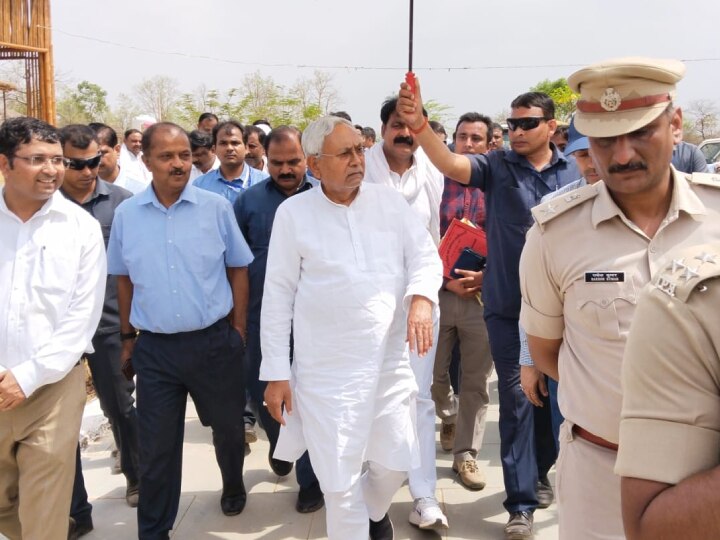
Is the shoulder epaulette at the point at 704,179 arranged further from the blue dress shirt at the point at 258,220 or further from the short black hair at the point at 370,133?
the short black hair at the point at 370,133

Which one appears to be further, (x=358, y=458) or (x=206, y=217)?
(x=206, y=217)

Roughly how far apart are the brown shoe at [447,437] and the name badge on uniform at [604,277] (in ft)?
9.53

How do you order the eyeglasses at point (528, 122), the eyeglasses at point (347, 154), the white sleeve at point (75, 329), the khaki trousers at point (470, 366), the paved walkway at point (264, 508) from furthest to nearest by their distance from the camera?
the khaki trousers at point (470, 366) < the paved walkway at point (264, 508) < the eyeglasses at point (528, 122) < the eyeglasses at point (347, 154) < the white sleeve at point (75, 329)

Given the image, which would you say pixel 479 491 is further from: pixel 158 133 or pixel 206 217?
pixel 158 133

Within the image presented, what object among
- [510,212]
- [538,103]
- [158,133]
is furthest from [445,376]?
[158,133]

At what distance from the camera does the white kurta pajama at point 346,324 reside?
2.90m

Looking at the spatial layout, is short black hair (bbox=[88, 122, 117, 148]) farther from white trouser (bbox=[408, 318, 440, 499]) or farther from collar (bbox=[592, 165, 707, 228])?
collar (bbox=[592, 165, 707, 228])

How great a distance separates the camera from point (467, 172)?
337 cm

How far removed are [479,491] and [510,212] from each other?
163 centimetres

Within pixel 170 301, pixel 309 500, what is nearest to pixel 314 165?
pixel 170 301

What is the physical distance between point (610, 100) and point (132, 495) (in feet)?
11.2

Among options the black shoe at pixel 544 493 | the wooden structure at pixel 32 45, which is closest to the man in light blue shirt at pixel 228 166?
the black shoe at pixel 544 493

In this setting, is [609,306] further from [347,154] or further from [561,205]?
[347,154]

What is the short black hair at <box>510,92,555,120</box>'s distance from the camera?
11.3 ft
